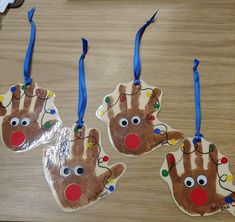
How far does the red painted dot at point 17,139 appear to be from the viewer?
20.6 inches

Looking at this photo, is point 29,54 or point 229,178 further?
point 29,54

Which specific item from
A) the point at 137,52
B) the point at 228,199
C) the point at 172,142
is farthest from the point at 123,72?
the point at 228,199

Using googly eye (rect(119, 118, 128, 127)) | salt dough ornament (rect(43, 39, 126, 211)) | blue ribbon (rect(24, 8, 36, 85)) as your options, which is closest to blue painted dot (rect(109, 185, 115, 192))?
salt dough ornament (rect(43, 39, 126, 211))

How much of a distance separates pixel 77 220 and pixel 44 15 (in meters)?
0.43

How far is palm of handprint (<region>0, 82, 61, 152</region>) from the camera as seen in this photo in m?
0.53

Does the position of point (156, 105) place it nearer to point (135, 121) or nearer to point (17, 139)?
point (135, 121)

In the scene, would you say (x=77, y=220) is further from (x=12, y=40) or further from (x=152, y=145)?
(x=12, y=40)

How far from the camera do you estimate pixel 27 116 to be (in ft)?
1.80

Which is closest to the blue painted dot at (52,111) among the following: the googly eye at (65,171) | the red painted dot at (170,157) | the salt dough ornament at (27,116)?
the salt dough ornament at (27,116)

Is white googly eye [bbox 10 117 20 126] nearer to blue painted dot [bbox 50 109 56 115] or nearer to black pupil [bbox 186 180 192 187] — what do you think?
blue painted dot [bbox 50 109 56 115]

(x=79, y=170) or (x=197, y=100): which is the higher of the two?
(x=197, y=100)

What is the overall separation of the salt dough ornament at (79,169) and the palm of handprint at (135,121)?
0.11 ft

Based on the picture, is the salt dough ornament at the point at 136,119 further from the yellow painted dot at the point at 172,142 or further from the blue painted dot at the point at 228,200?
the blue painted dot at the point at 228,200

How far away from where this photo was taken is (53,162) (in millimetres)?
500
